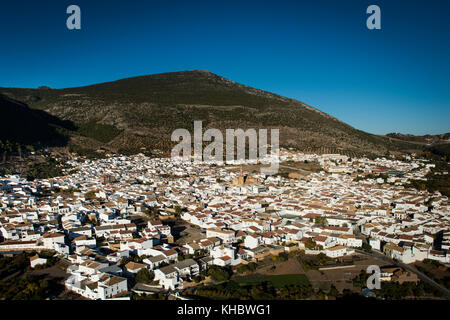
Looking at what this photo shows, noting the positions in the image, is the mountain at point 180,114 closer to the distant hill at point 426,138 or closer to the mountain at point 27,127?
the mountain at point 27,127

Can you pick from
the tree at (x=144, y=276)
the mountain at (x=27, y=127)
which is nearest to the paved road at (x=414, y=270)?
the tree at (x=144, y=276)

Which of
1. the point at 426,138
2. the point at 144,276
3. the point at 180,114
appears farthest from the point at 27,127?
the point at 426,138

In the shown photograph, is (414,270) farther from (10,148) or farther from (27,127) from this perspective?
(27,127)

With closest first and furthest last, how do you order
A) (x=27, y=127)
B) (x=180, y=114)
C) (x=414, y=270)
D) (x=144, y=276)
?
1. (x=144, y=276)
2. (x=414, y=270)
3. (x=27, y=127)
4. (x=180, y=114)

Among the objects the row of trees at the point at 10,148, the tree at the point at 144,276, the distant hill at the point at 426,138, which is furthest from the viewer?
the distant hill at the point at 426,138

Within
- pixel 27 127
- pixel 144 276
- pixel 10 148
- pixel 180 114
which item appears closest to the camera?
pixel 144 276

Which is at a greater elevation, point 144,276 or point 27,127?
point 27,127
